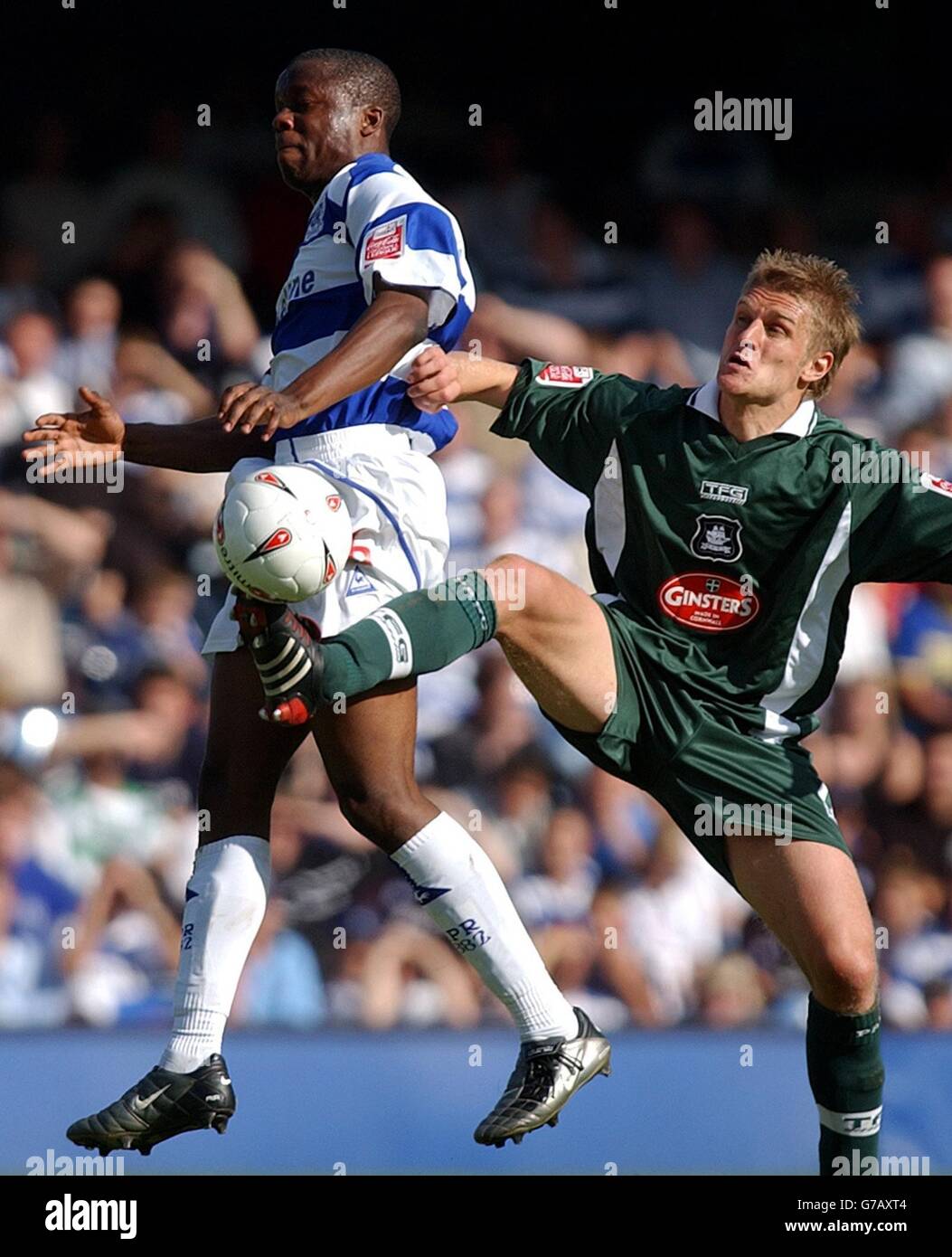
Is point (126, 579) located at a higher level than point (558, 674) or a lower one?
higher

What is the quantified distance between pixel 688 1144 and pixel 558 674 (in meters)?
2.35

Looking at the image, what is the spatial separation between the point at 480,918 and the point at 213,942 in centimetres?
57

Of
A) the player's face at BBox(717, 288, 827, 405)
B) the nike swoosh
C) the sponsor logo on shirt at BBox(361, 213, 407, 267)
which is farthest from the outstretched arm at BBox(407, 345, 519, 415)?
the nike swoosh

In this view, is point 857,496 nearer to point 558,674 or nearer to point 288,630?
point 558,674

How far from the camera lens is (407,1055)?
5848 millimetres

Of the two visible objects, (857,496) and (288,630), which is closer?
(288,630)

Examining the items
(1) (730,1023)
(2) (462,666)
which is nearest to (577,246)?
(2) (462,666)

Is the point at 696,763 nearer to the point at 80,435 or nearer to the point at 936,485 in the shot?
the point at 936,485

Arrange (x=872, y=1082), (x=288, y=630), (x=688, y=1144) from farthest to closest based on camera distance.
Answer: (x=688, y=1144) → (x=872, y=1082) → (x=288, y=630)

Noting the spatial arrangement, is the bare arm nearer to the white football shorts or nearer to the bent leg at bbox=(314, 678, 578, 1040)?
the white football shorts

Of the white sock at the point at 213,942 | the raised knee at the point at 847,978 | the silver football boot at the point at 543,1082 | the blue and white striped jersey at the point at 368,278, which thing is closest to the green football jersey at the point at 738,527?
the blue and white striped jersey at the point at 368,278

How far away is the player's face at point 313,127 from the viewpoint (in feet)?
13.6

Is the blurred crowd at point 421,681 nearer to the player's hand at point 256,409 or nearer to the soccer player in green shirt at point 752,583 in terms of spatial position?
the soccer player in green shirt at point 752,583

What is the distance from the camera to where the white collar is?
431 centimetres
